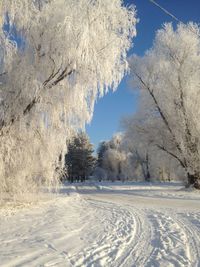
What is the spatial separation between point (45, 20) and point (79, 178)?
72914mm

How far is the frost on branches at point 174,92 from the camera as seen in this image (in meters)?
29.2

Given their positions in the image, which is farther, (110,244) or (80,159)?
(80,159)

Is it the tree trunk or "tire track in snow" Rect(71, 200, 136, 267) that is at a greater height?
the tree trunk

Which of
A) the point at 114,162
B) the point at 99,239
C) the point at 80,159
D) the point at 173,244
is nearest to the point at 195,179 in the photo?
the point at 99,239

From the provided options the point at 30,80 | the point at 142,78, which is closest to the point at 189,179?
the point at 142,78

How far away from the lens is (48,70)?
52.7 ft

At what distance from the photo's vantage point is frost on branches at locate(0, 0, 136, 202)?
15523 mm

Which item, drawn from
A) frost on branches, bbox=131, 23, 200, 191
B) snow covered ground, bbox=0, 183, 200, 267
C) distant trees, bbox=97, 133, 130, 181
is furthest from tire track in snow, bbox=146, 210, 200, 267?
distant trees, bbox=97, 133, 130, 181

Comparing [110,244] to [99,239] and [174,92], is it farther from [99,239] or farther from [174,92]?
[174,92]

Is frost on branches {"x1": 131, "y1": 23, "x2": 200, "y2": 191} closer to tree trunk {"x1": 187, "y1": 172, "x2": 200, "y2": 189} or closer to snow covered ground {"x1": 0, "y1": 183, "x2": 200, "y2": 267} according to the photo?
tree trunk {"x1": 187, "y1": 172, "x2": 200, "y2": 189}

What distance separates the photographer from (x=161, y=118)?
31625 mm

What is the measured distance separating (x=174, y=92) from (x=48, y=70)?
52.4ft

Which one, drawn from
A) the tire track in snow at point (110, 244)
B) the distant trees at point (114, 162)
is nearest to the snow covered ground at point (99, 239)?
the tire track in snow at point (110, 244)

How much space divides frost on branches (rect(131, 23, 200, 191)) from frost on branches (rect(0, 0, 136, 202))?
42.5 ft
